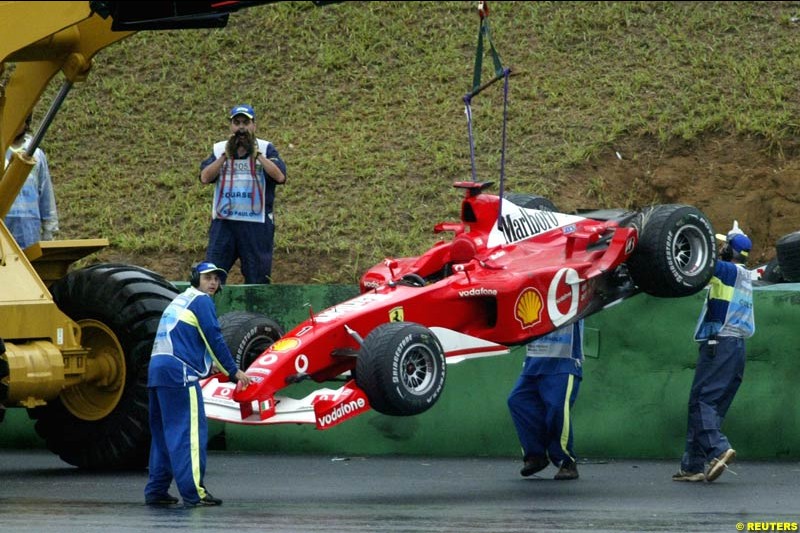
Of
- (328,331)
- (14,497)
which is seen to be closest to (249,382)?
(328,331)

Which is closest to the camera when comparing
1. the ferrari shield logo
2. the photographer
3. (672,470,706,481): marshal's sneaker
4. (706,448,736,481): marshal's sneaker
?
the ferrari shield logo

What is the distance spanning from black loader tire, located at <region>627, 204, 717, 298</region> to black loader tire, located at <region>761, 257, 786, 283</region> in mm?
4147

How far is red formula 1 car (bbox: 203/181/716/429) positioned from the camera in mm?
11352

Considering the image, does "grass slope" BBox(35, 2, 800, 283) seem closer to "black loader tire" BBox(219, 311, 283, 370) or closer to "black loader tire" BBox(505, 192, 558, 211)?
"black loader tire" BBox(505, 192, 558, 211)

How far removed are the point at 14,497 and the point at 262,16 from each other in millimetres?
Result: 15175

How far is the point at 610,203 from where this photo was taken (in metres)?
20.5

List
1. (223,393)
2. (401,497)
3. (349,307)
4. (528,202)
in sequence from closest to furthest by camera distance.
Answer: (223,393), (401,497), (349,307), (528,202)

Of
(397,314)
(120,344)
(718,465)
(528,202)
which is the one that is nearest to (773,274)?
(528,202)

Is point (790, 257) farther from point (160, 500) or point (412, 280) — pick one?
point (160, 500)

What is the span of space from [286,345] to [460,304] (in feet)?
4.53

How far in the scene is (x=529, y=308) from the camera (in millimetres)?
12375

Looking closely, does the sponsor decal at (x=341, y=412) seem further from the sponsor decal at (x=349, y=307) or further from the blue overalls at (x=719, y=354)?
the blue overalls at (x=719, y=354)

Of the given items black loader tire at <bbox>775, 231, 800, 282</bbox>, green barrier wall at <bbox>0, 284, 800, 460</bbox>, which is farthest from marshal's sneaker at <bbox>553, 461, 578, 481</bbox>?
black loader tire at <bbox>775, 231, 800, 282</bbox>

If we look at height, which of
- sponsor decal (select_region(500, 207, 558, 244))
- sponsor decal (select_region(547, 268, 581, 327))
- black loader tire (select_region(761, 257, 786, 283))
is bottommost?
sponsor decal (select_region(547, 268, 581, 327))
